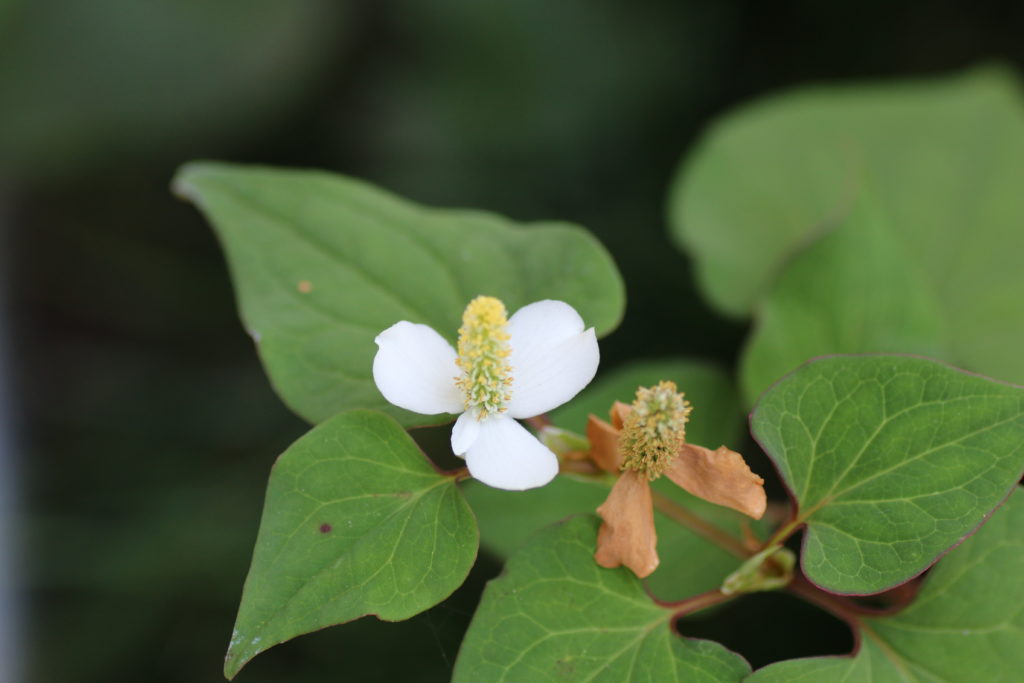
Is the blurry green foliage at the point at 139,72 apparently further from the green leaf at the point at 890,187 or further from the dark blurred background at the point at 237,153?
the green leaf at the point at 890,187

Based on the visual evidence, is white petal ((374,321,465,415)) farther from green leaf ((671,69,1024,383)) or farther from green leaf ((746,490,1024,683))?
green leaf ((671,69,1024,383))

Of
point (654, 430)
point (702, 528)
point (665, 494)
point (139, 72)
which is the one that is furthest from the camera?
point (139, 72)

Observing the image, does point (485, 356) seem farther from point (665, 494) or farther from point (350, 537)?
point (665, 494)

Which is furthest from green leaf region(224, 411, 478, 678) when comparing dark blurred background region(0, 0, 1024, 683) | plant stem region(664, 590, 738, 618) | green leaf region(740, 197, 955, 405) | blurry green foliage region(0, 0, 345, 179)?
blurry green foliage region(0, 0, 345, 179)

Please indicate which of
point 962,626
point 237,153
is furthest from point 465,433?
point 237,153

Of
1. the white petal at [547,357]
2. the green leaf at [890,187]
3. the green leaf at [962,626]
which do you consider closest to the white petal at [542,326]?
the white petal at [547,357]

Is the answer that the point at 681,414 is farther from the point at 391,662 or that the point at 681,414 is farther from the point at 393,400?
the point at 391,662

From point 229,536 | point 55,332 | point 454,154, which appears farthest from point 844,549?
point 55,332
